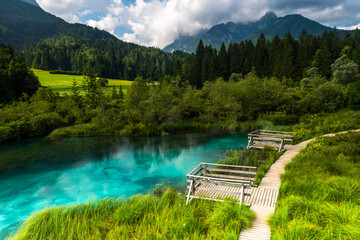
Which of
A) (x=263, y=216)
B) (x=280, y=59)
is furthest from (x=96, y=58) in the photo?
(x=263, y=216)

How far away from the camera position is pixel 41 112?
27453mm

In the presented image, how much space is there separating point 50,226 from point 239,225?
20.4 ft

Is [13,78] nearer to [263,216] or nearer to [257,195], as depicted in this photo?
[257,195]

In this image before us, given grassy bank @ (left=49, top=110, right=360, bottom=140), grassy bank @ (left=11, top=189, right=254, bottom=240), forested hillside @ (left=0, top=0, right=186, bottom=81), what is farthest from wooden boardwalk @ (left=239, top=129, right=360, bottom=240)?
forested hillside @ (left=0, top=0, right=186, bottom=81)

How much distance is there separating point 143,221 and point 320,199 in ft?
18.6

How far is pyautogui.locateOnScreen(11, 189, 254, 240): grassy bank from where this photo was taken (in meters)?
5.46

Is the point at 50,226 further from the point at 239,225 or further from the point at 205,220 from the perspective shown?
the point at 239,225

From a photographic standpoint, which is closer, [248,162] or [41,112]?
[248,162]

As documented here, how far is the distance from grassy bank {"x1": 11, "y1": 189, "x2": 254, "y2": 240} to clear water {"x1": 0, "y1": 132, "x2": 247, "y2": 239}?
113 inches

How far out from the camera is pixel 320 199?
20.4 feet

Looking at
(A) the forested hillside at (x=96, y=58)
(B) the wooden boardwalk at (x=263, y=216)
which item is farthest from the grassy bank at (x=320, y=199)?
(A) the forested hillside at (x=96, y=58)

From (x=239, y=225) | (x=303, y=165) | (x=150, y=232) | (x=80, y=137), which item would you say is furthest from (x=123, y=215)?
(x=80, y=137)

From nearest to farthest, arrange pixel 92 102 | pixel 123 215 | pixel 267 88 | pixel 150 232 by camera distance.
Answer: pixel 150 232 < pixel 123 215 < pixel 92 102 < pixel 267 88

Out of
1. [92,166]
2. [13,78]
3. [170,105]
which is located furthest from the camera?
[13,78]
